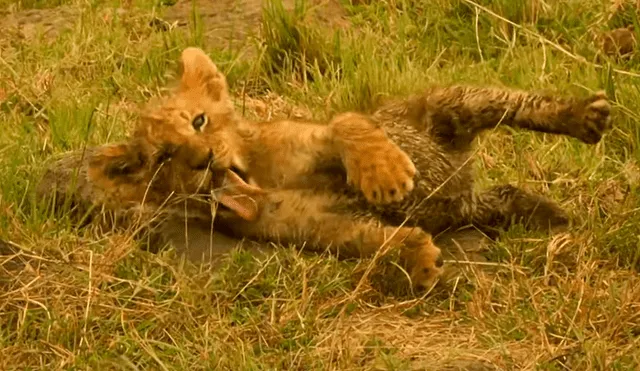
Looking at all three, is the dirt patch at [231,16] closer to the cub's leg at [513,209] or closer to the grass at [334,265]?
the grass at [334,265]

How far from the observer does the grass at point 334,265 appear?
142 inches

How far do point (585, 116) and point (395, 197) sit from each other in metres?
0.66

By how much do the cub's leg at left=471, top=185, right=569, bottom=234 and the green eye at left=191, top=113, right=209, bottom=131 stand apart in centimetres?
84

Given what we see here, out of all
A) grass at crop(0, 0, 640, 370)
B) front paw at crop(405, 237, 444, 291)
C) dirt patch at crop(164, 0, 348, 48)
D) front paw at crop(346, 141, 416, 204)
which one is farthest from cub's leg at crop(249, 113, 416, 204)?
dirt patch at crop(164, 0, 348, 48)

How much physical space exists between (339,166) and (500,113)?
0.51 m

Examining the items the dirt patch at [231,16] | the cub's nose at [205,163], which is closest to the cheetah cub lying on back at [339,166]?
the cub's nose at [205,163]

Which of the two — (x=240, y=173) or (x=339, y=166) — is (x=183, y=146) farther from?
(x=339, y=166)

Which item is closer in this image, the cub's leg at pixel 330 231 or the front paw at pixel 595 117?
the cub's leg at pixel 330 231

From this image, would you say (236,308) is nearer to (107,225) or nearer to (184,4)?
(107,225)

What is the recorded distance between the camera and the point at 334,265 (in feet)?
13.0

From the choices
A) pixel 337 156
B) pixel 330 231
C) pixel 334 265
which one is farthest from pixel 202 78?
pixel 334 265

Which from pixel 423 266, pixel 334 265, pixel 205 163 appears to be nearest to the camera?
pixel 423 266

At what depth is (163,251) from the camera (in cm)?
413

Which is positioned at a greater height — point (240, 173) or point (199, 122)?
point (199, 122)
